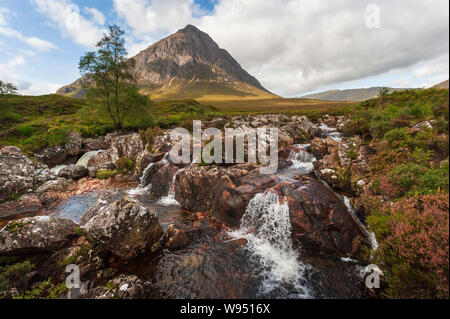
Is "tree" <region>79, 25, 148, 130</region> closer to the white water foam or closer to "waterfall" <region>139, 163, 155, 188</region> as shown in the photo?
"waterfall" <region>139, 163, 155, 188</region>

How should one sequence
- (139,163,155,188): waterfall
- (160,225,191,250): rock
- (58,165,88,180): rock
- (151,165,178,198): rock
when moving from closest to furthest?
1. (160,225,191,250): rock
2. (151,165,178,198): rock
3. (139,163,155,188): waterfall
4. (58,165,88,180): rock

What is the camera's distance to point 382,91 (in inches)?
950

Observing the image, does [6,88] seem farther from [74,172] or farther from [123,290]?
[123,290]

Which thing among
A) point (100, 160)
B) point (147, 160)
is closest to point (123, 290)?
point (147, 160)

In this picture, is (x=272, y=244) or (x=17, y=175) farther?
(x=17, y=175)

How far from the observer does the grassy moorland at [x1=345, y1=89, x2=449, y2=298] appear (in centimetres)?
521

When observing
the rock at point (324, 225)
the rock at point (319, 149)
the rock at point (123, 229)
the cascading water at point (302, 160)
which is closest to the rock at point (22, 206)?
the rock at point (123, 229)

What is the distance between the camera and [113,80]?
1099 inches

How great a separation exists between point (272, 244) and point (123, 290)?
761 cm

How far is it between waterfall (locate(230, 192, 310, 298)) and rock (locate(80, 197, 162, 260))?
5.45 meters

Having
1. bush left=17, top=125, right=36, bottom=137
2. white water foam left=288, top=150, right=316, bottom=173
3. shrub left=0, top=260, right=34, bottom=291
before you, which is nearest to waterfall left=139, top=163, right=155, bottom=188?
shrub left=0, top=260, right=34, bottom=291

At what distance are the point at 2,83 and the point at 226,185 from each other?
51.5 metres

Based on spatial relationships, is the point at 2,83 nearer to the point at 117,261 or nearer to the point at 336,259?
the point at 117,261
